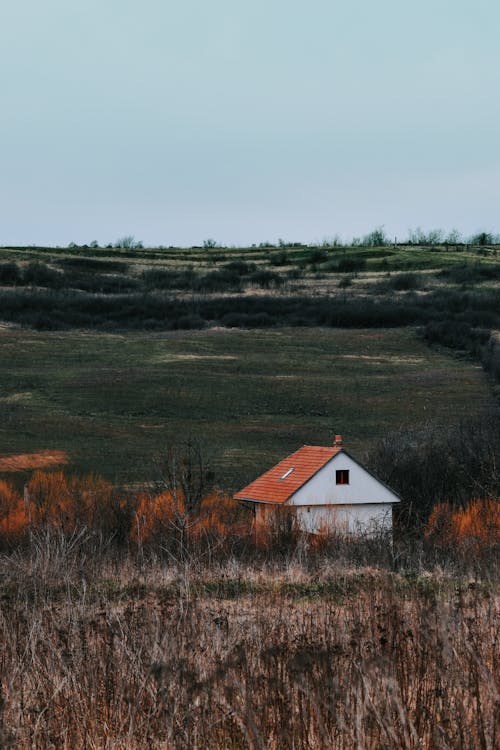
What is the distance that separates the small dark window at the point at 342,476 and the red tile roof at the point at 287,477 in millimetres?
681

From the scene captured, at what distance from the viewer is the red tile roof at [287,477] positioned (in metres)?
44.0

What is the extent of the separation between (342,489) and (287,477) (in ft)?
8.09

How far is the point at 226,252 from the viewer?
496ft

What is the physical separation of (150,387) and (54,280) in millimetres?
47312

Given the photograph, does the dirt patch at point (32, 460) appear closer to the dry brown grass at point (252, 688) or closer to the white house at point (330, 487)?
the white house at point (330, 487)

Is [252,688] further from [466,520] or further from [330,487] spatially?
[330,487]

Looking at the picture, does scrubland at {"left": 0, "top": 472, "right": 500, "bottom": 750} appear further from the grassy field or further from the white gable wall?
the grassy field

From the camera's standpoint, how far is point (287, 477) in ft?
151

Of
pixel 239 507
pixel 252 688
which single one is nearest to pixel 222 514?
pixel 239 507

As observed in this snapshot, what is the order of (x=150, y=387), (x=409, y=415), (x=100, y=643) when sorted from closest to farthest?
(x=100, y=643)
(x=409, y=415)
(x=150, y=387)

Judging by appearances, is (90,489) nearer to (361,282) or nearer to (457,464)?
(457,464)

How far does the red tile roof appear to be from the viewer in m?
44.0

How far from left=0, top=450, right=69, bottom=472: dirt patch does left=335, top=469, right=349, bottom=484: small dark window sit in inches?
483

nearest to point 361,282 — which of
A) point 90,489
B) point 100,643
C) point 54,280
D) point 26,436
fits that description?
point 54,280
